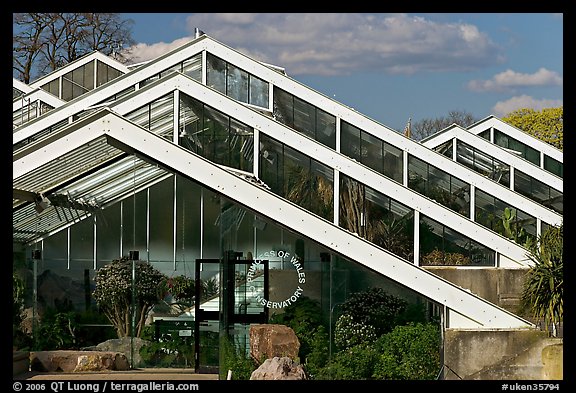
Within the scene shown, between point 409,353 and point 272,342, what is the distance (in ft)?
8.97

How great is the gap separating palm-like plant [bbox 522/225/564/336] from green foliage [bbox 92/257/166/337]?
8.48 m

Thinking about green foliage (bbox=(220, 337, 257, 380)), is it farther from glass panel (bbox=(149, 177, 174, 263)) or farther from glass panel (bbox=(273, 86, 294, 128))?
glass panel (bbox=(273, 86, 294, 128))

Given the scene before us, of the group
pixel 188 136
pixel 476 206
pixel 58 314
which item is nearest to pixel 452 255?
pixel 476 206

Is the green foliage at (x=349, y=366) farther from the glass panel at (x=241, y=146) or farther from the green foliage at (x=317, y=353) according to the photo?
the glass panel at (x=241, y=146)

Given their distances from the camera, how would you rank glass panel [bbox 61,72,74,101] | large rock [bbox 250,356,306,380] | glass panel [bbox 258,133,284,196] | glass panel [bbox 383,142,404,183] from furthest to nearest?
glass panel [bbox 61,72,74,101] < glass panel [bbox 383,142,404,183] < glass panel [bbox 258,133,284,196] < large rock [bbox 250,356,306,380]

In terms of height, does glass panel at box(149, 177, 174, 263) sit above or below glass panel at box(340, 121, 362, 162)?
below

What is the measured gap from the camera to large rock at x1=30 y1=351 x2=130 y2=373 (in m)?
23.3

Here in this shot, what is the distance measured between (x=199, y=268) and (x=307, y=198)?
3338 millimetres

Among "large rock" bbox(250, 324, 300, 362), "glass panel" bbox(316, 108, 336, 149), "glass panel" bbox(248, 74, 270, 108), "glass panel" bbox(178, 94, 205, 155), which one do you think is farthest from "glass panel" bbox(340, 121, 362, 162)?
"large rock" bbox(250, 324, 300, 362)

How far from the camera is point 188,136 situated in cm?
2433

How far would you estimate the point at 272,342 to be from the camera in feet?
68.7

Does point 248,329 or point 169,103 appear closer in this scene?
point 248,329
